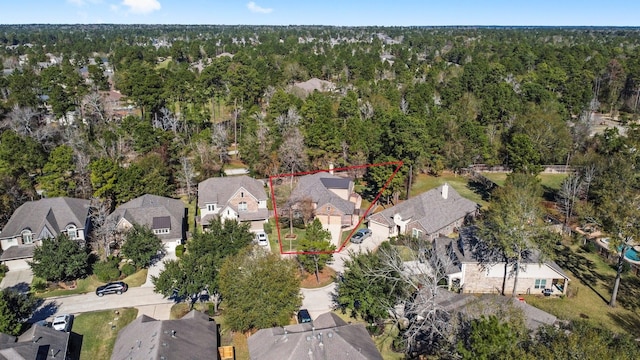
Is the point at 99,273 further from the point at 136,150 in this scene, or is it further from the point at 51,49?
the point at 51,49

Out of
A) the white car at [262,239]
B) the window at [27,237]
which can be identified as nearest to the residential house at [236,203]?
the white car at [262,239]

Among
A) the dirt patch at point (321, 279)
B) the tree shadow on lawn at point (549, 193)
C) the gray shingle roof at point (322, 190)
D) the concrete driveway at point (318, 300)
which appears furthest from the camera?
the tree shadow on lawn at point (549, 193)

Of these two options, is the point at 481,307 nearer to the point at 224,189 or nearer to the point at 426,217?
the point at 426,217

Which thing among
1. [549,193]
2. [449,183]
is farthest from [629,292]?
[449,183]

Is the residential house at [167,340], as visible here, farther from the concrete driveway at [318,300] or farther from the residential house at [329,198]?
the residential house at [329,198]

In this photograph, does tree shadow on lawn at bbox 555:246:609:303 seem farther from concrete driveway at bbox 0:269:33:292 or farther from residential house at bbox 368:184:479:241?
concrete driveway at bbox 0:269:33:292

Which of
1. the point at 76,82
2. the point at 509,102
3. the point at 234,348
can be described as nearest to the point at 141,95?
the point at 76,82
